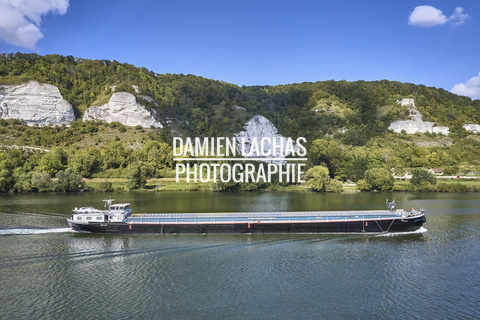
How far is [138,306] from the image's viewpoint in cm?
2323

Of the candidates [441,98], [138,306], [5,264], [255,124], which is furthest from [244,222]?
[441,98]

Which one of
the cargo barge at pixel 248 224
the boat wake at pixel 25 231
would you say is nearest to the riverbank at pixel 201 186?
the cargo barge at pixel 248 224

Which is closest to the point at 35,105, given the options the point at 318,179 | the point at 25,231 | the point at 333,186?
the point at 25,231

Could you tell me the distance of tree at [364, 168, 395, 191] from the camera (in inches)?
3432

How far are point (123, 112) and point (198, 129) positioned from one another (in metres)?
32.1

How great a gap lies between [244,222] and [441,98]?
191m

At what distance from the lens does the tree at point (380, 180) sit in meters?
87.2

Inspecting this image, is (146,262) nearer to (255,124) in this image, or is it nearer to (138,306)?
(138,306)

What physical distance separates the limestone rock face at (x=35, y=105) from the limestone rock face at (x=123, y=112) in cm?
880

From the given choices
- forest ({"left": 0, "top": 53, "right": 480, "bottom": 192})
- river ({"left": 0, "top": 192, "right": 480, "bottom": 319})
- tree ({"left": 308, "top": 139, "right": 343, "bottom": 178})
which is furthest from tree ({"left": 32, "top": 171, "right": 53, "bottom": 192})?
tree ({"left": 308, "top": 139, "right": 343, "bottom": 178})

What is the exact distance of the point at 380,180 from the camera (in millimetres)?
87062

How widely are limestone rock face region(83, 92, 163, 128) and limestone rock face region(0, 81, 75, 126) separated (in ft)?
28.9

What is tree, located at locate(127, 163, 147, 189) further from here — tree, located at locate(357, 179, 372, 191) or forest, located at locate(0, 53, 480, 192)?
tree, located at locate(357, 179, 372, 191)

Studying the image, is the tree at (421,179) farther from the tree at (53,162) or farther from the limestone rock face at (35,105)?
the limestone rock face at (35,105)
